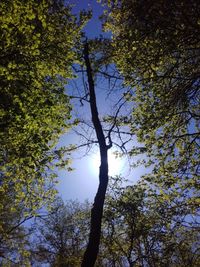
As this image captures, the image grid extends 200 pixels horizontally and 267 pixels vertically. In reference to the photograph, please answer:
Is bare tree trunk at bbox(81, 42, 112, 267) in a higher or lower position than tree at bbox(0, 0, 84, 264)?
lower

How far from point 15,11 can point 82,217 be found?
33.7 metres

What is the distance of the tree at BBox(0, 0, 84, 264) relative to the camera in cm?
1536

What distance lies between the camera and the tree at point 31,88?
50.4 feet

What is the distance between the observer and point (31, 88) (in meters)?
16.5

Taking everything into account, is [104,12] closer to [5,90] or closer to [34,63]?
[34,63]

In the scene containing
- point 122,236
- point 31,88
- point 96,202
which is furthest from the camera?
point 122,236

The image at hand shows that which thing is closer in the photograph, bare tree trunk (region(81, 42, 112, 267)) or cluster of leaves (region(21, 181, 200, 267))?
bare tree trunk (region(81, 42, 112, 267))

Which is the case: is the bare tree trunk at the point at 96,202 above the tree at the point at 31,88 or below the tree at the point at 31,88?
below

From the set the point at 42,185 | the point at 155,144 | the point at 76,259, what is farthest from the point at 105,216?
the point at 155,144

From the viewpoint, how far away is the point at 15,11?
15.1 metres

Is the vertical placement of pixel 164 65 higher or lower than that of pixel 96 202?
higher

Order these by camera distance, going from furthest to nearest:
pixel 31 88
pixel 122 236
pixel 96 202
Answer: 1. pixel 122 236
2. pixel 31 88
3. pixel 96 202

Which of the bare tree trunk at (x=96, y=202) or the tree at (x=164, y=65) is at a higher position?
the tree at (x=164, y=65)

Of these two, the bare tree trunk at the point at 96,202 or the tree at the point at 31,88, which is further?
the tree at the point at 31,88
